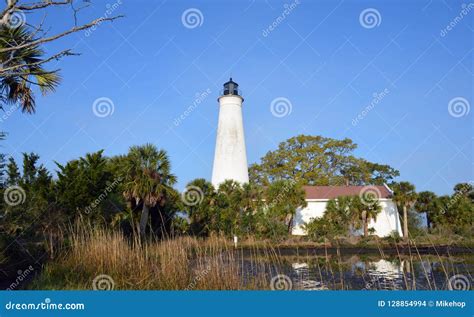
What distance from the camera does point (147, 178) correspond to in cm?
2148

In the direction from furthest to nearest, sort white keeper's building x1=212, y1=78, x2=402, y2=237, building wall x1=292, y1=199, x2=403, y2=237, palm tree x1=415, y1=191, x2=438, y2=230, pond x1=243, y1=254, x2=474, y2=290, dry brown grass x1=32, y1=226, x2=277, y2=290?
1. white keeper's building x1=212, y1=78, x2=402, y2=237
2. building wall x1=292, y1=199, x2=403, y2=237
3. palm tree x1=415, y1=191, x2=438, y2=230
4. pond x1=243, y1=254, x2=474, y2=290
5. dry brown grass x1=32, y1=226, x2=277, y2=290

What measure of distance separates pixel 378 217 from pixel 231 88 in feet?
49.4

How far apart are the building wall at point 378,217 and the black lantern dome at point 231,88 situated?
10.4 meters

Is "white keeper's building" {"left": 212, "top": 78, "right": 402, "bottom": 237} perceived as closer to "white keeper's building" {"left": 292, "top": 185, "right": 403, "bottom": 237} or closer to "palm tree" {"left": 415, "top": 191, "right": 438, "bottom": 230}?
"white keeper's building" {"left": 292, "top": 185, "right": 403, "bottom": 237}

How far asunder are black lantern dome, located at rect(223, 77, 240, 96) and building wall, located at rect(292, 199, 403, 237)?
34.3 feet

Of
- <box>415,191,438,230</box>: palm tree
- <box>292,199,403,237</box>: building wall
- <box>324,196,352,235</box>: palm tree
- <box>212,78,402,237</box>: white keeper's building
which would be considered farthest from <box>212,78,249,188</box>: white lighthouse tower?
<box>415,191,438,230</box>: palm tree

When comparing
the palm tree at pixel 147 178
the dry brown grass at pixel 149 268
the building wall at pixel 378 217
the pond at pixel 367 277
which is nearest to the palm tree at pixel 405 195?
the building wall at pixel 378 217

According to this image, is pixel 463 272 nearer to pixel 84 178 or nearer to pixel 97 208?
pixel 97 208

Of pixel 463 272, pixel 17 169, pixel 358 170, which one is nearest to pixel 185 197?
pixel 17 169

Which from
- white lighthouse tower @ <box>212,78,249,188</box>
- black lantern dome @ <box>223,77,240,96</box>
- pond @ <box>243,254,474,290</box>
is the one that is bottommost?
pond @ <box>243,254,474,290</box>

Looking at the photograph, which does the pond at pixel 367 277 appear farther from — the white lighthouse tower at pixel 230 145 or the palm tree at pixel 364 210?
the white lighthouse tower at pixel 230 145

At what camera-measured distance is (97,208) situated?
63.2 ft

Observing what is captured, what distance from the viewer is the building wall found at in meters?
31.2

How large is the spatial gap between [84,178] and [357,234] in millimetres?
18287
